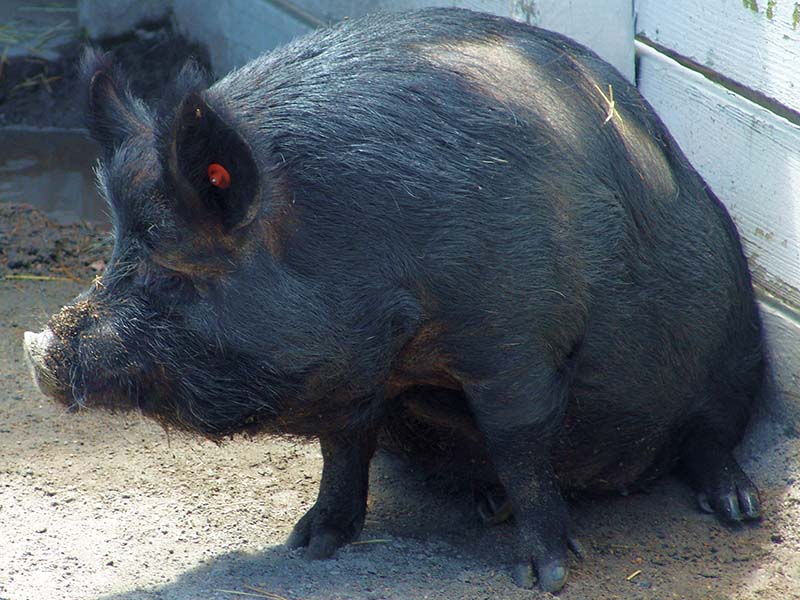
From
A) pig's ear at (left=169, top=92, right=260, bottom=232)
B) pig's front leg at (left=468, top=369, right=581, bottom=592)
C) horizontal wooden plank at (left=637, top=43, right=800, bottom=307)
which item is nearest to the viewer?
pig's ear at (left=169, top=92, right=260, bottom=232)

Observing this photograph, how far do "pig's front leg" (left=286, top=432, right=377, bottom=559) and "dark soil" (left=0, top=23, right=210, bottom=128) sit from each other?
3724mm

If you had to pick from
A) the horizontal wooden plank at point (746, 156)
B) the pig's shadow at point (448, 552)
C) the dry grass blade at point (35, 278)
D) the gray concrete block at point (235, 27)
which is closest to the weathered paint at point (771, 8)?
the horizontal wooden plank at point (746, 156)

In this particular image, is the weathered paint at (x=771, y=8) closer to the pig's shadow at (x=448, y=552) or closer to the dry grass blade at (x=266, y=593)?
the pig's shadow at (x=448, y=552)

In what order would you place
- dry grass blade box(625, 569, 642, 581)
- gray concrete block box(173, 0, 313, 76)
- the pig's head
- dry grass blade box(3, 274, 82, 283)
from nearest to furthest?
the pig's head → dry grass blade box(625, 569, 642, 581) → dry grass blade box(3, 274, 82, 283) → gray concrete block box(173, 0, 313, 76)

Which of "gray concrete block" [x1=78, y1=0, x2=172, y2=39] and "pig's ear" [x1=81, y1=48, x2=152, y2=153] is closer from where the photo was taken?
"pig's ear" [x1=81, y1=48, x2=152, y2=153]

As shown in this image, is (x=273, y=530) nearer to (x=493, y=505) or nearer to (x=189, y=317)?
(x=493, y=505)

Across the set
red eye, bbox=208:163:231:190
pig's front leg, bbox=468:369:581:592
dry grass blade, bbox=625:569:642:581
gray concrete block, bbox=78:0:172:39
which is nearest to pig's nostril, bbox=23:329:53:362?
red eye, bbox=208:163:231:190

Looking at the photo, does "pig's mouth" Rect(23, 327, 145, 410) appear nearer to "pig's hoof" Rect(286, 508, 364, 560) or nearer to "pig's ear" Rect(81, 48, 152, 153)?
"pig's ear" Rect(81, 48, 152, 153)

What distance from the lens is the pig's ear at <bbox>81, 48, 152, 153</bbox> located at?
2971 millimetres

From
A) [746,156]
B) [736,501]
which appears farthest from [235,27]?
[736,501]

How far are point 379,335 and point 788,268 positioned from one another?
1334 millimetres

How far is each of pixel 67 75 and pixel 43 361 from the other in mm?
4066

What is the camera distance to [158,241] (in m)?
2.74

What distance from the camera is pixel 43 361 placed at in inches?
111
